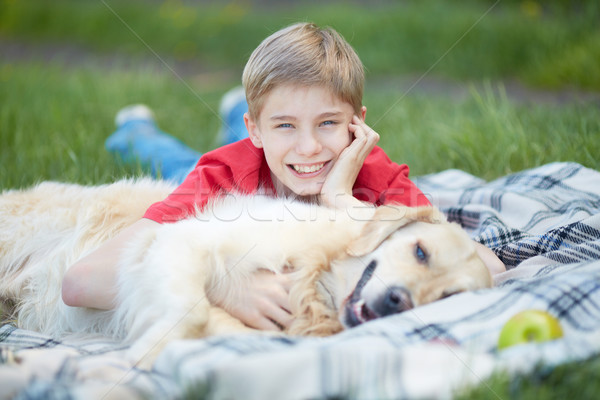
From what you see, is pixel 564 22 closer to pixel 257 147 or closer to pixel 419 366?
pixel 257 147

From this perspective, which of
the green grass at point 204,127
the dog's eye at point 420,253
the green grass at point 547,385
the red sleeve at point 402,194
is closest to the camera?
the green grass at point 547,385

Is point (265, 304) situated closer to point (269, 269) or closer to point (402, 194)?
point (269, 269)

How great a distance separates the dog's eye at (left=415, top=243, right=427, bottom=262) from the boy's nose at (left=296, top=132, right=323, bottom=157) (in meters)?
0.66

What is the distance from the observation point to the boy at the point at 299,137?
227cm

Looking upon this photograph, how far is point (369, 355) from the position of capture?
1.36 metres

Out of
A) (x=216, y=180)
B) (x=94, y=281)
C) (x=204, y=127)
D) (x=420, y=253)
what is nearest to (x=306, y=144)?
(x=216, y=180)

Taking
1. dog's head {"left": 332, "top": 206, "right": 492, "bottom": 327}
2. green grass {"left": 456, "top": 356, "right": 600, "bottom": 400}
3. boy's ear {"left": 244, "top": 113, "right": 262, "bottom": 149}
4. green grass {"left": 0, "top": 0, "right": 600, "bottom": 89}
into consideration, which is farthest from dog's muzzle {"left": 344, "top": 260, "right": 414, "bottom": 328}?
green grass {"left": 0, "top": 0, "right": 600, "bottom": 89}

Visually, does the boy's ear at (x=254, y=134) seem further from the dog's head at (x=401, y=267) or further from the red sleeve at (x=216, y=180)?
the dog's head at (x=401, y=267)

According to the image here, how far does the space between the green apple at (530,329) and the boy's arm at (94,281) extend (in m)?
1.28

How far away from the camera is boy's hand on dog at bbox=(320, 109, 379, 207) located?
2.32 m

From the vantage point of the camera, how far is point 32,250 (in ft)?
7.74

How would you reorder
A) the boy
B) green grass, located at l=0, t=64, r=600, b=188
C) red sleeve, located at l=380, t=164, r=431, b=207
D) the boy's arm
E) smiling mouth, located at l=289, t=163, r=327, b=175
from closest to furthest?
the boy's arm → the boy → smiling mouth, located at l=289, t=163, r=327, b=175 → red sleeve, located at l=380, t=164, r=431, b=207 → green grass, located at l=0, t=64, r=600, b=188

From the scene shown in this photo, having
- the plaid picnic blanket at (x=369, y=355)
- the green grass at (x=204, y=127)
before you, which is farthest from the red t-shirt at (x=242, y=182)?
the green grass at (x=204, y=127)

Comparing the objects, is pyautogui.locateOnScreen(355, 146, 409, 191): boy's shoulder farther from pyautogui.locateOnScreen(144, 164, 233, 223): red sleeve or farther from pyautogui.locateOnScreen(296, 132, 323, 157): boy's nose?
pyautogui.locateOnScreen(144, 164, 233, 223): red sleeve
